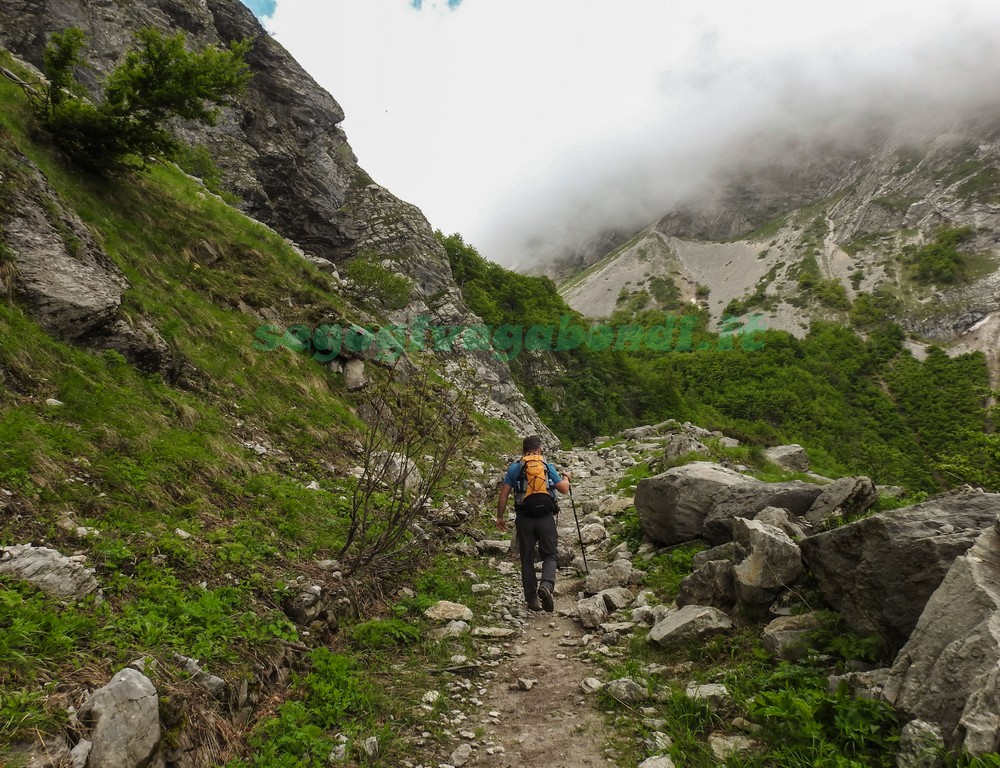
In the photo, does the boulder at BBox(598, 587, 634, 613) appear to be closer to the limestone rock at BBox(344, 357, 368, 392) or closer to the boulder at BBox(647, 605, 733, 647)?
the boulder at BBox(647, 605, 733, 647)

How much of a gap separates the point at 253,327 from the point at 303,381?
2.44 m

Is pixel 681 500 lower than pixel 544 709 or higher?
higher

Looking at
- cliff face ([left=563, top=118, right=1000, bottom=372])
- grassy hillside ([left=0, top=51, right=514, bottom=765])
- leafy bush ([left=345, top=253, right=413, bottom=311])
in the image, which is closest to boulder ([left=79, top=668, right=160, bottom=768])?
grassy hillside ([left=0, top=51, right=514, bottom=765])

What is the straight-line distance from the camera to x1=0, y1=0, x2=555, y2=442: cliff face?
33.4 m

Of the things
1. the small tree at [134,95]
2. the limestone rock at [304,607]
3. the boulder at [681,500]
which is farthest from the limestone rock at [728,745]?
the small tree at [134,95]

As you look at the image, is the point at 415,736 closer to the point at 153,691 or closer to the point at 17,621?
the point at 153,691

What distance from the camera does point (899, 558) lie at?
4570mm

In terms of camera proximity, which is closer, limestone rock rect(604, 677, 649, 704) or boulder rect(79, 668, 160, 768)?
boulder rect(79, 668, 160, 768)

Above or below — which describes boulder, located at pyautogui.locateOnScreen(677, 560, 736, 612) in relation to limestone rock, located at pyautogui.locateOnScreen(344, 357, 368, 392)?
below

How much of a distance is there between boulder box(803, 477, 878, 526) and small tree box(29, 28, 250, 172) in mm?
15706

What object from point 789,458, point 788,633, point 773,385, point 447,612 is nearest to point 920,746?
point 788,633

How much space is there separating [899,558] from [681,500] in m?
4.94

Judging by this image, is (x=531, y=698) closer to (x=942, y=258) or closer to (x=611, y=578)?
(x=611, y=578)

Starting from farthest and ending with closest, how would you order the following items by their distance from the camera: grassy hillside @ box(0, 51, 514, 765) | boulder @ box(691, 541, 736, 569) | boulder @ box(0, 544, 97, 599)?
boulder @ box(691, 541, 736, 569), boulder @ box(0, 544, 97, 599), grassy hillside @ box(0, 51, 514, 765)
